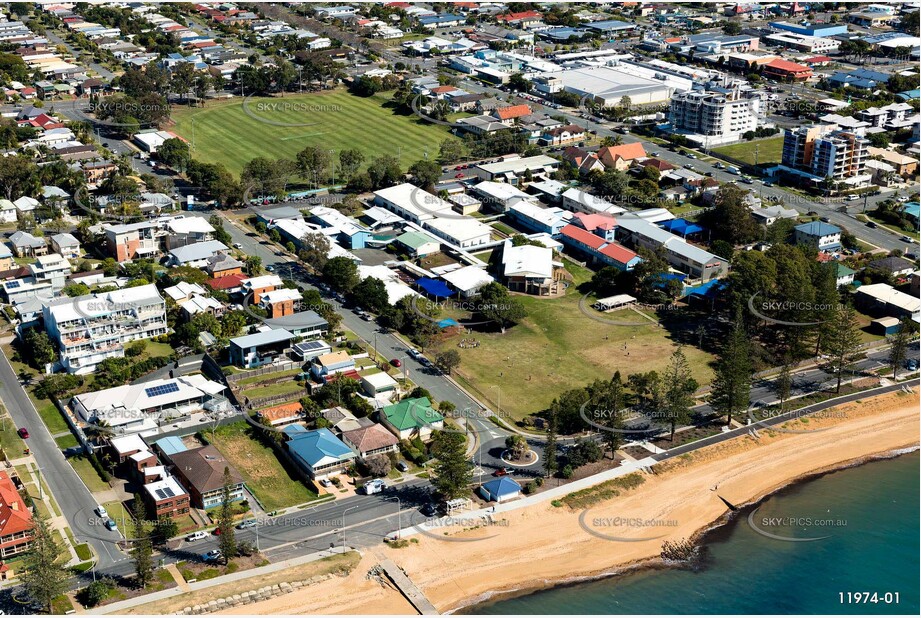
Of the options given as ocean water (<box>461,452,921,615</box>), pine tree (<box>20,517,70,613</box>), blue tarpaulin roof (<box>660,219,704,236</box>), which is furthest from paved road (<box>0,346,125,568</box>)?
blue tarpaulin roof (<box>660,219,704,236</box>)

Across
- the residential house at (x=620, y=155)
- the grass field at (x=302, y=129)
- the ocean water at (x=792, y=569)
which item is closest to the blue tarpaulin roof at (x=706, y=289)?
the ocean water at (x=792, y=569)

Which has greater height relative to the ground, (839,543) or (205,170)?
(205,170)

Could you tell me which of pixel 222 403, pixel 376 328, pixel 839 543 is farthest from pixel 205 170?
pixel 839 543

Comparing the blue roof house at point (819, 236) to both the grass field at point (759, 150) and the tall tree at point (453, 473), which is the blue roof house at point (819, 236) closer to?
the grass field at point (759, 150)

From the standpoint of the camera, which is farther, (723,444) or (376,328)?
(376,328)

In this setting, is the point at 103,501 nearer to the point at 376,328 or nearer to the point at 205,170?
the point at 376,328

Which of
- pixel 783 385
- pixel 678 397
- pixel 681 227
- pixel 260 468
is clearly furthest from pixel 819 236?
pixel 260 468
